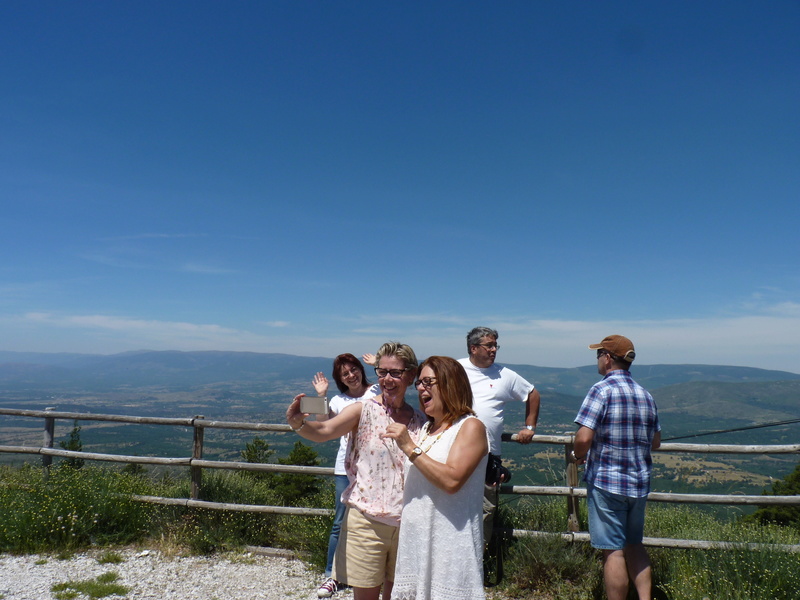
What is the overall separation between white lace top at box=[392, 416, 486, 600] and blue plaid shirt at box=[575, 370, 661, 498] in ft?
3.77

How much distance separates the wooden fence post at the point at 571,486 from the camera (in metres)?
4.41

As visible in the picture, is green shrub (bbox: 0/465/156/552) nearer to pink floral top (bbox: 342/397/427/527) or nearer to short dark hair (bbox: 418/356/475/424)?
pink floral top (bbox: 342/397/427/527)

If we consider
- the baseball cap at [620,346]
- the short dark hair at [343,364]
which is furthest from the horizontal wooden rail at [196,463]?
the baseball cap at [620,346]

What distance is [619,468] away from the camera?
124 inches

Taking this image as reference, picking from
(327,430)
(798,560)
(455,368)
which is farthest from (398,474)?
(798,560)

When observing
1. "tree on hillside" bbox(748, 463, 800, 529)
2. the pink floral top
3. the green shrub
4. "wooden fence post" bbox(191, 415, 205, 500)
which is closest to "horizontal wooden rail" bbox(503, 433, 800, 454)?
Result: the pink floral top

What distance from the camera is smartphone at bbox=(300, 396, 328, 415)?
2.49m

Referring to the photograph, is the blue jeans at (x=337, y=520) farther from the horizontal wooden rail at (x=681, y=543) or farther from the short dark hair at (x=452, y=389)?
the short dark hair at (x=452, y=389)

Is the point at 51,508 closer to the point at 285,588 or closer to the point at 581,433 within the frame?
the point at 285,588

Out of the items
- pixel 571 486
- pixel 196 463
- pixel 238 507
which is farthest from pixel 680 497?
pixel 196 463

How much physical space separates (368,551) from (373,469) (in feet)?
1.20

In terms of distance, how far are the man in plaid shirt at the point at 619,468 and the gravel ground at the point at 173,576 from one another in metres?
2.10

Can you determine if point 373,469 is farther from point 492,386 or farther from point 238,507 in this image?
point 238,507

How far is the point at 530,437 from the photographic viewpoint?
4129mm
